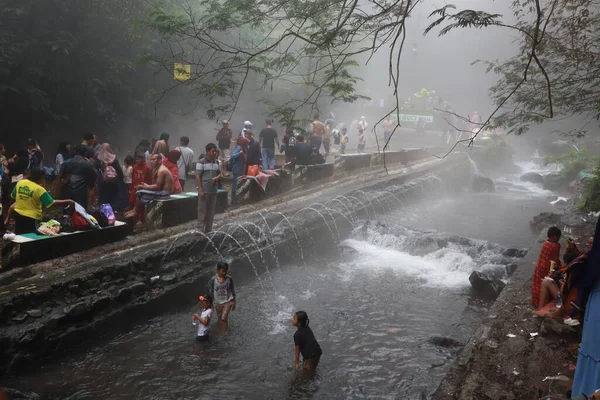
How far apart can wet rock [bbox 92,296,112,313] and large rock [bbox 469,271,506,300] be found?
6974 millimetres

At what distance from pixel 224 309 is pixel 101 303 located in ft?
5.86

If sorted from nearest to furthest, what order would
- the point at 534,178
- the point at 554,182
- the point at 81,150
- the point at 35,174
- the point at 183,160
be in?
the point at 35,174 → the point at 81,150 → the point at 183,160 → the point at 554,182 → the point at 534,178

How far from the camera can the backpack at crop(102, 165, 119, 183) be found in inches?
354

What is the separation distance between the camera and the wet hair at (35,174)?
670cm

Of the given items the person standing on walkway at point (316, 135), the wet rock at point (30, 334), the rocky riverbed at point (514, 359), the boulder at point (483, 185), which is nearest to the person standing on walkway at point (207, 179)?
the wet rock at point (30, 334)

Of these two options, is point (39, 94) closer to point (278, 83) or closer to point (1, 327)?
point (1, 327)

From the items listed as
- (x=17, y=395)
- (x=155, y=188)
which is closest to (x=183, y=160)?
(x=155, y=188)

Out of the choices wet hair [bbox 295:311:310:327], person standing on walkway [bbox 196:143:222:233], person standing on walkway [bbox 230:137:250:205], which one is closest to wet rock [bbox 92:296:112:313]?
person standing on walkway [bbox 196:143:222:233]

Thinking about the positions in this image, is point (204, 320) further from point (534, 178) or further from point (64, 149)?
point (534, 178)

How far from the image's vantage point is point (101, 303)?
6312 millimetres

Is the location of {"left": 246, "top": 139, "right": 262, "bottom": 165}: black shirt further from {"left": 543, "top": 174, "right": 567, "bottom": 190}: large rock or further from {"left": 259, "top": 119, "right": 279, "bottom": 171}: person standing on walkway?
{"left": 543, "top": 174, "right": 567, "bottom": 190}: large rock

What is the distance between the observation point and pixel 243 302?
786 cm

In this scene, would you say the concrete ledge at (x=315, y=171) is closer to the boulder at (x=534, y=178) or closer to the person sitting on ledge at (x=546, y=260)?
the person sitting on ledge at (x=546, y=260)

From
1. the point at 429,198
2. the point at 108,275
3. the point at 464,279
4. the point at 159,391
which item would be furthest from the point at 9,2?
the point at 429,198
